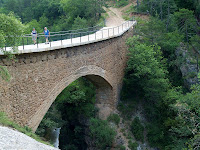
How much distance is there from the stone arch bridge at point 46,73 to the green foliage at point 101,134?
3855 millimetres

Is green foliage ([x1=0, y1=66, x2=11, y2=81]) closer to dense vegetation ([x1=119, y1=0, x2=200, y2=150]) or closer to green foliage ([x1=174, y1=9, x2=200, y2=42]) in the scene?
dense vegetation ([x1=119, y1=0, x2=200, y2=150])

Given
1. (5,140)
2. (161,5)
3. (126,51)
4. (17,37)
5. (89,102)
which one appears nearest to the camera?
(5,140)

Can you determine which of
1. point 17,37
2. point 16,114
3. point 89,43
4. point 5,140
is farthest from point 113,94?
point 5,140

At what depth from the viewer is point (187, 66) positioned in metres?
31.7

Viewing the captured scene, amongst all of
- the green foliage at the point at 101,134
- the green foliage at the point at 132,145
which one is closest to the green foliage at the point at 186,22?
the green foliage at the point at 132,145

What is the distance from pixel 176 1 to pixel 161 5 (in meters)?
3.48

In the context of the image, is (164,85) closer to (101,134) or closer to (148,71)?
(148,71)

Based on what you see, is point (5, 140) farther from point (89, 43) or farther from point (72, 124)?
point (72, 124)

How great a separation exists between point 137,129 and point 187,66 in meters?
9.71

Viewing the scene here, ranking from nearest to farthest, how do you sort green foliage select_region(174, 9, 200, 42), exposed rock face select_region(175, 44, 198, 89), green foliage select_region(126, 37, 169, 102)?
1. green foliage select_region(126, 37, 169, 102)
2. exposed rock face select_region(175, 44, 198, 89)
3. green foliage select_region(174, 9, 200, 42)

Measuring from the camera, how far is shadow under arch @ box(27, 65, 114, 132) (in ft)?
55.1

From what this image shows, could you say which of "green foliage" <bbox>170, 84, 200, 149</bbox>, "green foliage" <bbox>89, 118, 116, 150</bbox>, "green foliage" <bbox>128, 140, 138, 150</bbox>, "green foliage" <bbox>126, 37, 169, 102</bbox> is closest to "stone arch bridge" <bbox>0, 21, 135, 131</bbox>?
A: "green foliage" <bbox>126, 37, 169, 102</bbox>

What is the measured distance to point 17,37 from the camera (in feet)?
43.3

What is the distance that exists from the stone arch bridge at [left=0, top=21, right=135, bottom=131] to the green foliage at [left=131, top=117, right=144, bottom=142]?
13.9ft
